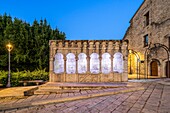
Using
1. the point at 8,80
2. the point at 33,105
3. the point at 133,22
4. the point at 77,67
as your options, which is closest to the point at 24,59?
the point at 8,80

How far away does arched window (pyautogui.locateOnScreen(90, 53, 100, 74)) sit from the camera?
35.1ft

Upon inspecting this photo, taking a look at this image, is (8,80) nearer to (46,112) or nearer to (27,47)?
(27,47)

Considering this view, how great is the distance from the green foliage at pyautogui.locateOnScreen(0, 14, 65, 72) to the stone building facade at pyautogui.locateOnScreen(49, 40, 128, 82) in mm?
7300

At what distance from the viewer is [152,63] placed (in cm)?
1847

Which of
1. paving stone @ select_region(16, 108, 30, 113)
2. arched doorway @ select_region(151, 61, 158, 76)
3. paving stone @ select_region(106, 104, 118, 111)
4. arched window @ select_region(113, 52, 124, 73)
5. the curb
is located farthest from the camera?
arched doorway @ select_region(151, 61, 158, 76)

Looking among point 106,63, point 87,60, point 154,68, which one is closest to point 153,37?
point 154,68

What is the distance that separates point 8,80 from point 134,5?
178 metres

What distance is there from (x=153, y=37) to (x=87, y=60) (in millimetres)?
11728

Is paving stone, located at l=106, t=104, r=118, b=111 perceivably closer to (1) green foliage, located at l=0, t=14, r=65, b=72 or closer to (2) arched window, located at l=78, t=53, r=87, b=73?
(2) arched window, located at l=78, t=53, r=87, b=73

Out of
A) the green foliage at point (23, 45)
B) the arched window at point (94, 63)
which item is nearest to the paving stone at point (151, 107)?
the arched window at point (94, 63)

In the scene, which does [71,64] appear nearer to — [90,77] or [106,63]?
[90,77]

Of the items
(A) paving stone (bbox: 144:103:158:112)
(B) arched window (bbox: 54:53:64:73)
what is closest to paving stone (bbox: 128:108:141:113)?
(A) paving stone (bbox: 144:103:158:112)

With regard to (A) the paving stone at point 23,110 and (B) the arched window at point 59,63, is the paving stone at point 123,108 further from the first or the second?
(B) the arched window at point 59,63

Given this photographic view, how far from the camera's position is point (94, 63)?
10.7 metres
